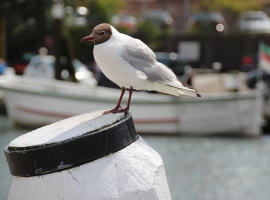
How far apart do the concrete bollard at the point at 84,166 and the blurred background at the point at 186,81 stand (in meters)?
8.20

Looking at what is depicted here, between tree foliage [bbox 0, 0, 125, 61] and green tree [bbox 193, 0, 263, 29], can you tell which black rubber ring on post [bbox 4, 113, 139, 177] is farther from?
green tree [bbox 193, 0, 263, 29]

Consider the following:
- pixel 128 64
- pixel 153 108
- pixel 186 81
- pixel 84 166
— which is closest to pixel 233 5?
pixel 186 81

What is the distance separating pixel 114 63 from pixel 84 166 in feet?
3.52

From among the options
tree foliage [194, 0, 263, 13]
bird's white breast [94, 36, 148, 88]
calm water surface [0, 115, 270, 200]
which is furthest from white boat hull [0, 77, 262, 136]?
tree foliage [194, 0, 263, 13]

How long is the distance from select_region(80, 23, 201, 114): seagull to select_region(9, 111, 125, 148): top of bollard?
0.90ft

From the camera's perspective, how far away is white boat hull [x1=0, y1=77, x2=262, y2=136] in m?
19.9

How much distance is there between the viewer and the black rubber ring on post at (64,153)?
3545 millimetres

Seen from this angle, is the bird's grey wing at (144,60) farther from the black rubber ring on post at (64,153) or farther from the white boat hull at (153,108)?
the white boat hull at (153,108)

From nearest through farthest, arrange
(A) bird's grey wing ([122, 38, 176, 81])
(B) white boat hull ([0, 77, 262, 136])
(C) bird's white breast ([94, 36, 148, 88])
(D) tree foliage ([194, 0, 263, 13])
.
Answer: (C) bird's white breast ([94, 36, 148, 88]), (A) bird's grey wing ([122, 38, 176, 81]), (B) white boat hull ([0, 77, 262, 136]), (D) tree foliage ([194, 0, 263, 13])

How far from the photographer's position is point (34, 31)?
32.5m

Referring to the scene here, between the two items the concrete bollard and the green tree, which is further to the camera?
the green tree

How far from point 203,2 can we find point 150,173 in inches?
1600

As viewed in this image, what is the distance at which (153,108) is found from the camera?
65.5ft

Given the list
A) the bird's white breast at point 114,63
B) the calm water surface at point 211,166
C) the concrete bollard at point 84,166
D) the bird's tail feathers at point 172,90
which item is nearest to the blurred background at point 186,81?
the calm water surface at point 211,166
